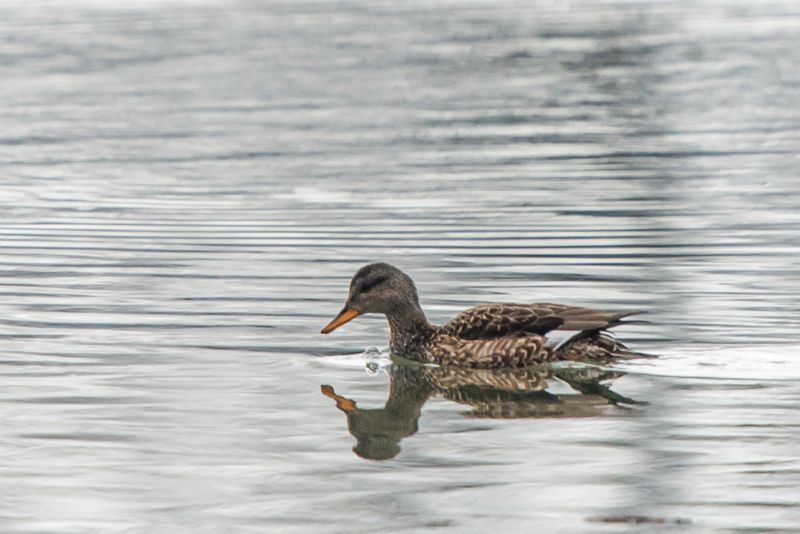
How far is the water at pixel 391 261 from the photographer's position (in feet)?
26.7

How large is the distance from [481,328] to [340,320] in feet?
3.15

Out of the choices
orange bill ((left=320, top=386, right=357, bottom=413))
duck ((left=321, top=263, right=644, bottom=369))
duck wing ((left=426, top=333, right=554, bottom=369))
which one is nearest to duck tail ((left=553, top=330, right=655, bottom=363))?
duck ((left=321, top=263, right=644, bottom=369))

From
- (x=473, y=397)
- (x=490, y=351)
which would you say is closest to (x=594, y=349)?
(x=490, y=351)

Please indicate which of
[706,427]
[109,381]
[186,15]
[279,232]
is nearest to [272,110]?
[279,232]

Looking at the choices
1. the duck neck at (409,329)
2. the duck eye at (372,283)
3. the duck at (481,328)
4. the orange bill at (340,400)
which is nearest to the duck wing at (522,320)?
the duck at (481,328)

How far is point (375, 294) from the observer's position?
465 inches

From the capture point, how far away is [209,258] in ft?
49.9

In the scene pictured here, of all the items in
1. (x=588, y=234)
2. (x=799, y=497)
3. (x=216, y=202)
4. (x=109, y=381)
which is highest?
(x=216, y=202)

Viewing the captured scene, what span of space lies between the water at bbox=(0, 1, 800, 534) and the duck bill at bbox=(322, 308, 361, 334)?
6.6 inches

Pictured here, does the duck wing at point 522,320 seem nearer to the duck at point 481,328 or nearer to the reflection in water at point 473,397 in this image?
the duck at point 481,328

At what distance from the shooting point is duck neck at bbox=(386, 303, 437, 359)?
1177 cm

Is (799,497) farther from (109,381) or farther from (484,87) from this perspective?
(484,87)

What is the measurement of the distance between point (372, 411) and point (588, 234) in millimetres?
6321

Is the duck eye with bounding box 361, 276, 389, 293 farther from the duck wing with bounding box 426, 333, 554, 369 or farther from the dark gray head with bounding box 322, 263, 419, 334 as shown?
the duck wing with bounding box 426, 333, 554, 369
